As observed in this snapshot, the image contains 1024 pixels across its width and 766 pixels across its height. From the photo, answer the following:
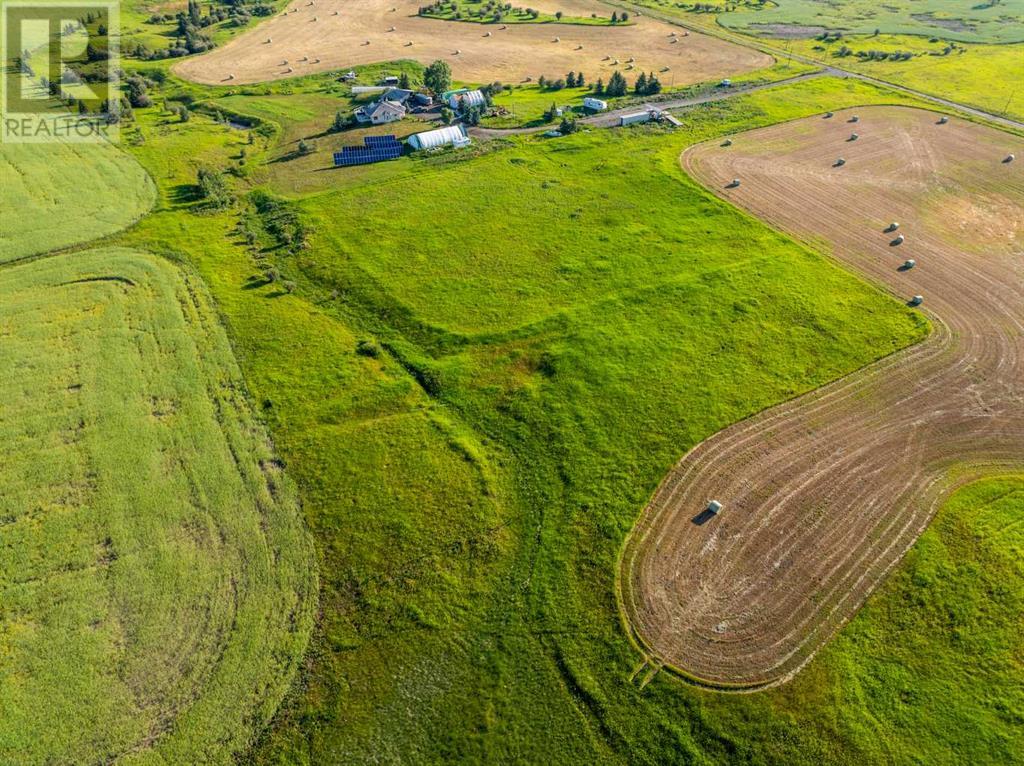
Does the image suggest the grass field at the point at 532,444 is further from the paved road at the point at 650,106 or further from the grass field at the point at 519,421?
the paved road at the point at 650,106

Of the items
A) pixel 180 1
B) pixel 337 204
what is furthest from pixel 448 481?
pixel 180 1

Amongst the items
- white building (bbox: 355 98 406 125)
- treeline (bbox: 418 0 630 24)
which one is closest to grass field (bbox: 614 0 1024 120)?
treeline (bbox: 418 0 630 24)

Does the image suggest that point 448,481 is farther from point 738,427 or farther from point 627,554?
point 738,427

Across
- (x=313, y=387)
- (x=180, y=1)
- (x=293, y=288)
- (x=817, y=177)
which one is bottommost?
(x=313, y=387)

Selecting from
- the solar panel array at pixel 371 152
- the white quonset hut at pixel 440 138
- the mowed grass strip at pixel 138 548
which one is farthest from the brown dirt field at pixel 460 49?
the mowed grass strip at pixel 138 548

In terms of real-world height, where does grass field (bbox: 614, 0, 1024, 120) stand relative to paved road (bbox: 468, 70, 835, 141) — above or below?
above

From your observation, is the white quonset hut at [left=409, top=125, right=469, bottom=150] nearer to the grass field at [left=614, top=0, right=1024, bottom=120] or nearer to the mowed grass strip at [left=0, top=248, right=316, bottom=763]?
the mowed grass strip at [left=0, top=248, right=316, bottom=763]

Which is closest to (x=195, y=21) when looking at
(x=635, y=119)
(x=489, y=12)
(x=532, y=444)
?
(x=489, y=12)
